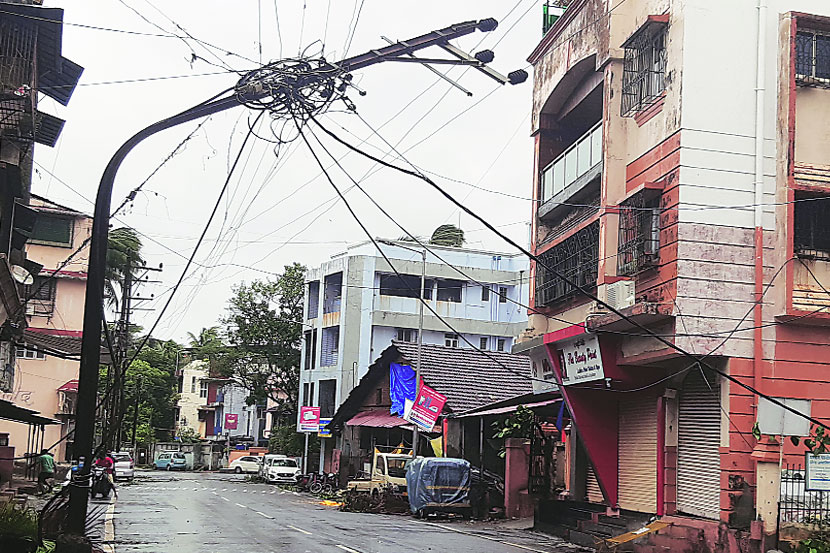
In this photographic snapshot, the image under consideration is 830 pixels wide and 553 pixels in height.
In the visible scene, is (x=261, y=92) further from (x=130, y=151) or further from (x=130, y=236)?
(x=130, y=236)

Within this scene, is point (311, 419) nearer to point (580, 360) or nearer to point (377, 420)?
point (377, 420)

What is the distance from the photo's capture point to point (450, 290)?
2349 inches

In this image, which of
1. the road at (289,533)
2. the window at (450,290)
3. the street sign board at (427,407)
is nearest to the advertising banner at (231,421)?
the window at (450,290)

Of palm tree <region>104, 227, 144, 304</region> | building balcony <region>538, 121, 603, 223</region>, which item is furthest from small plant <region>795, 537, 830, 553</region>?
palm tree <region>104, 227, 144, 304</region>

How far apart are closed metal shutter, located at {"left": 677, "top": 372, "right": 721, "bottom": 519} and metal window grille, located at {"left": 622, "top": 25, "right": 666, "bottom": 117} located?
235 inches

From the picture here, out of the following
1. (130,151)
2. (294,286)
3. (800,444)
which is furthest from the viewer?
(294,286)

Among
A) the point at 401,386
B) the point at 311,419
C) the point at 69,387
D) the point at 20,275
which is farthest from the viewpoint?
the point at 311,419

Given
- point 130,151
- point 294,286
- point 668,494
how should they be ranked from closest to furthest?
point 130,151 < point 668,494 < point 294,286

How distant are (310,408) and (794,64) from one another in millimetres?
42042

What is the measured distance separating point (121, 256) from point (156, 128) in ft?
103

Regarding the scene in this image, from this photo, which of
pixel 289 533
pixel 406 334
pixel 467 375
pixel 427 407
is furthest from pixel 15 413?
pixel 406 334

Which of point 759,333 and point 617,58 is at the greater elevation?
point 617,58

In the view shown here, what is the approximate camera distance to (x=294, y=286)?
6950 centimetres

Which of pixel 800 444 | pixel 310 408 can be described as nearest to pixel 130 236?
pixel 310 408
